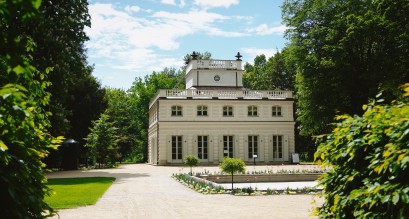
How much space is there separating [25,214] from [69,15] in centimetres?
2559

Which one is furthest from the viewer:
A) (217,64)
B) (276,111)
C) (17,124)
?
(217,64)

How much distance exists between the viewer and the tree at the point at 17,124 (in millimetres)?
2752

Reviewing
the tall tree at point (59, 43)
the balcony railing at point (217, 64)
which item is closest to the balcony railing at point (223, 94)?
the balcony railing at point (217, 64)

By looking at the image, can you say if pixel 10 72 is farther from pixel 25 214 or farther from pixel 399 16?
pixel 399 16

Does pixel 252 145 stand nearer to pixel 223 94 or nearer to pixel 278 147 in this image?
pixel 278 147

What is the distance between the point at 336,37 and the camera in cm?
3294

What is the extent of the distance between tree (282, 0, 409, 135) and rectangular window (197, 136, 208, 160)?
10.5m

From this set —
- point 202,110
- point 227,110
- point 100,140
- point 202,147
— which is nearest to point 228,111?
point 227,110

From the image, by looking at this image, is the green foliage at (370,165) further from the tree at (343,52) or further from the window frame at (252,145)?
the window frame at (252,145)

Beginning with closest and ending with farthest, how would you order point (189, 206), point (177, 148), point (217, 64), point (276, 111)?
point (189, 206) < point (177, 148) < point (276, 111) < point (217, 64)

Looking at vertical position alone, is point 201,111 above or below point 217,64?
below

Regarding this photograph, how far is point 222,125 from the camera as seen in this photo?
1729 inches

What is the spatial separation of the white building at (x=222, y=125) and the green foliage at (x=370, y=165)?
36.7 m

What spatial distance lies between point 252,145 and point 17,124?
135ft
